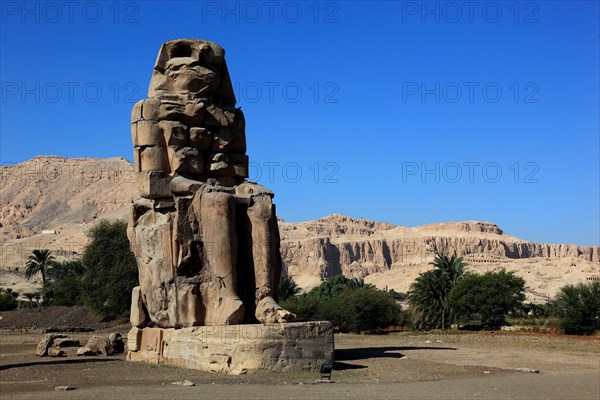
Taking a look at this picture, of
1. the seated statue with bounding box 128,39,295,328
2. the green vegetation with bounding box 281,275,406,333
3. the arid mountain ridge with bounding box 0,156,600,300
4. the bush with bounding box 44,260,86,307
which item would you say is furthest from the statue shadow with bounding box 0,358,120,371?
the arid mountain ridge with bounding box 0,156,600,300

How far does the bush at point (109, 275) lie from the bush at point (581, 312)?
1873cm

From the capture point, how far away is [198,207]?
13.2m

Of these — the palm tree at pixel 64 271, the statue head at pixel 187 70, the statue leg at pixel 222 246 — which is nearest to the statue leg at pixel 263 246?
the statue leg at pixel 222 246

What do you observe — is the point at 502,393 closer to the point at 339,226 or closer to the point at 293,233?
the point at 293,233

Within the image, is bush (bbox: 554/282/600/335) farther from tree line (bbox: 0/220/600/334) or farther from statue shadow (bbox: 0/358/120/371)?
statue shadow (bbox: 0/358/120/371)

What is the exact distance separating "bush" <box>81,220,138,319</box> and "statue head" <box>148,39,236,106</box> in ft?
67.3

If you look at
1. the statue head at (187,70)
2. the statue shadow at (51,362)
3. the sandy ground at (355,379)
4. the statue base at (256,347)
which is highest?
the statue head at (187,70)

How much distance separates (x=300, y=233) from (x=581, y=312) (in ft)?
363

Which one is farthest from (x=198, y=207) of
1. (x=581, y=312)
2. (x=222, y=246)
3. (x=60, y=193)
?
(x=60, y=193)

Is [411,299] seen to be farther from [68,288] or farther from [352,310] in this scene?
[68,288]

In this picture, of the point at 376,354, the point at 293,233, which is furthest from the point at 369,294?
the point at 293,233

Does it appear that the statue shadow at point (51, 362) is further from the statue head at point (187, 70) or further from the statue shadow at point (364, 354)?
the statue head at point (187, 70)

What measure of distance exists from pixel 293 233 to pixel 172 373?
405 ft

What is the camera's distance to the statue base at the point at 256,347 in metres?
11.6
